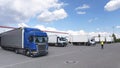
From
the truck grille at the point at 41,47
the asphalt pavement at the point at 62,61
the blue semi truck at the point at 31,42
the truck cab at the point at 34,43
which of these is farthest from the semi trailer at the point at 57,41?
the asphalt pavement at the point at 62,61

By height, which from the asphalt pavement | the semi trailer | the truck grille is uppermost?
the semi trailer

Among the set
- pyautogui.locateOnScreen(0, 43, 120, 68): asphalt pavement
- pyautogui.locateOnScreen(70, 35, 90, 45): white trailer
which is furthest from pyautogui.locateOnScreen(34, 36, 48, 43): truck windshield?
pyautogui.locateOnScreen(70, 35, 90, 45): white trailer

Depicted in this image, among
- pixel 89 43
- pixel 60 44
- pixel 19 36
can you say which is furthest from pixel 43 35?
pixel 89 43

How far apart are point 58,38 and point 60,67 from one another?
103ft

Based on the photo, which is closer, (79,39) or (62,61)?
(62,61)

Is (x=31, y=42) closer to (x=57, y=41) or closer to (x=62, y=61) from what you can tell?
(x=62, y=61)

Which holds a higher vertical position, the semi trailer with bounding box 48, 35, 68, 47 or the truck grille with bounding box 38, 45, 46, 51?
the semi trailer with bounding box 48, 35, 68, 47

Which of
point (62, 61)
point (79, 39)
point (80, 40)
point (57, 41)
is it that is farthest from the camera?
point (79, 39)

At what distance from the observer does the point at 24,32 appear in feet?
63.6

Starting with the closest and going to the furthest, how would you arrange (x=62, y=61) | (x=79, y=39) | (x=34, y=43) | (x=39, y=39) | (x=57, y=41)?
1. (x=62, y=61)
2. (x=34, y=43)
3. (x=39, y=39)
4. (x=57, y=41)
5. (x=79, y=39)

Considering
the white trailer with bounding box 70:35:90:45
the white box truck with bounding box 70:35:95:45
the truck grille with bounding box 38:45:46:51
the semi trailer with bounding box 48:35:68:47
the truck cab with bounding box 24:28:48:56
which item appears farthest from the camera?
the white trailer with bounding box 70:35:90:45

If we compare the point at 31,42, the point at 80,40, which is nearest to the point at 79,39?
the point at 80,40

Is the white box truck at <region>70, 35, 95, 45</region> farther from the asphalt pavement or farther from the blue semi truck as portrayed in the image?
the asphalt pavement

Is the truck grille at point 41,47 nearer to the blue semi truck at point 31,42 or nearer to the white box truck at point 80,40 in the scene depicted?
the blue semi truck at point 31,42
